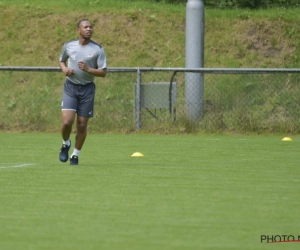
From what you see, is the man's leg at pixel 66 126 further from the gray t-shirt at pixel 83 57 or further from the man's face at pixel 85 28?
the man's face at pixel 85 28

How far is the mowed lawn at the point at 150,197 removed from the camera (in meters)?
8.17

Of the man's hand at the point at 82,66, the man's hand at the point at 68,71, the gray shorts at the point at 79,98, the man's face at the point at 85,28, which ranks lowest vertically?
the gray shorts at the point at 79,98

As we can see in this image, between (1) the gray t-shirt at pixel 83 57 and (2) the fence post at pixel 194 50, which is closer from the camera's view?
(1) the gray t-shirt at pixel 83 57

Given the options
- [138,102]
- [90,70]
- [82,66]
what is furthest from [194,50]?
[82,66]

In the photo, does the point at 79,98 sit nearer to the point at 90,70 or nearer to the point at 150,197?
the point at 90,70

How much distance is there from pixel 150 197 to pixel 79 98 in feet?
12.7

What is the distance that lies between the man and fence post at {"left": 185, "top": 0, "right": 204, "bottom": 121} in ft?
27.2

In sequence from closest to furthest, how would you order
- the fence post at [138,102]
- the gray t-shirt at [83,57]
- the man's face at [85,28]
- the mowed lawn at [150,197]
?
1. the mowed lawn at [150,197]
2. the man's face at [85,28]
3. the gray t-shirt at [83,57]
4. the fence post at [138,102]

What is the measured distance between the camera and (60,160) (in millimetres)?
14562

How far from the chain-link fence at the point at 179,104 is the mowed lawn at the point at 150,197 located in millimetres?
3731

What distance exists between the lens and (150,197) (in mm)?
10703

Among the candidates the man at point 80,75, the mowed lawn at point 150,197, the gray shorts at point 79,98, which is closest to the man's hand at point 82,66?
the man at point 80,75

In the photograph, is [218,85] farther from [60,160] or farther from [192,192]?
[192,192]

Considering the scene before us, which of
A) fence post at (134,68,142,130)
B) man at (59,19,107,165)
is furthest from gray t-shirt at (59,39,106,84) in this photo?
fence post at (134,68,142,130)
